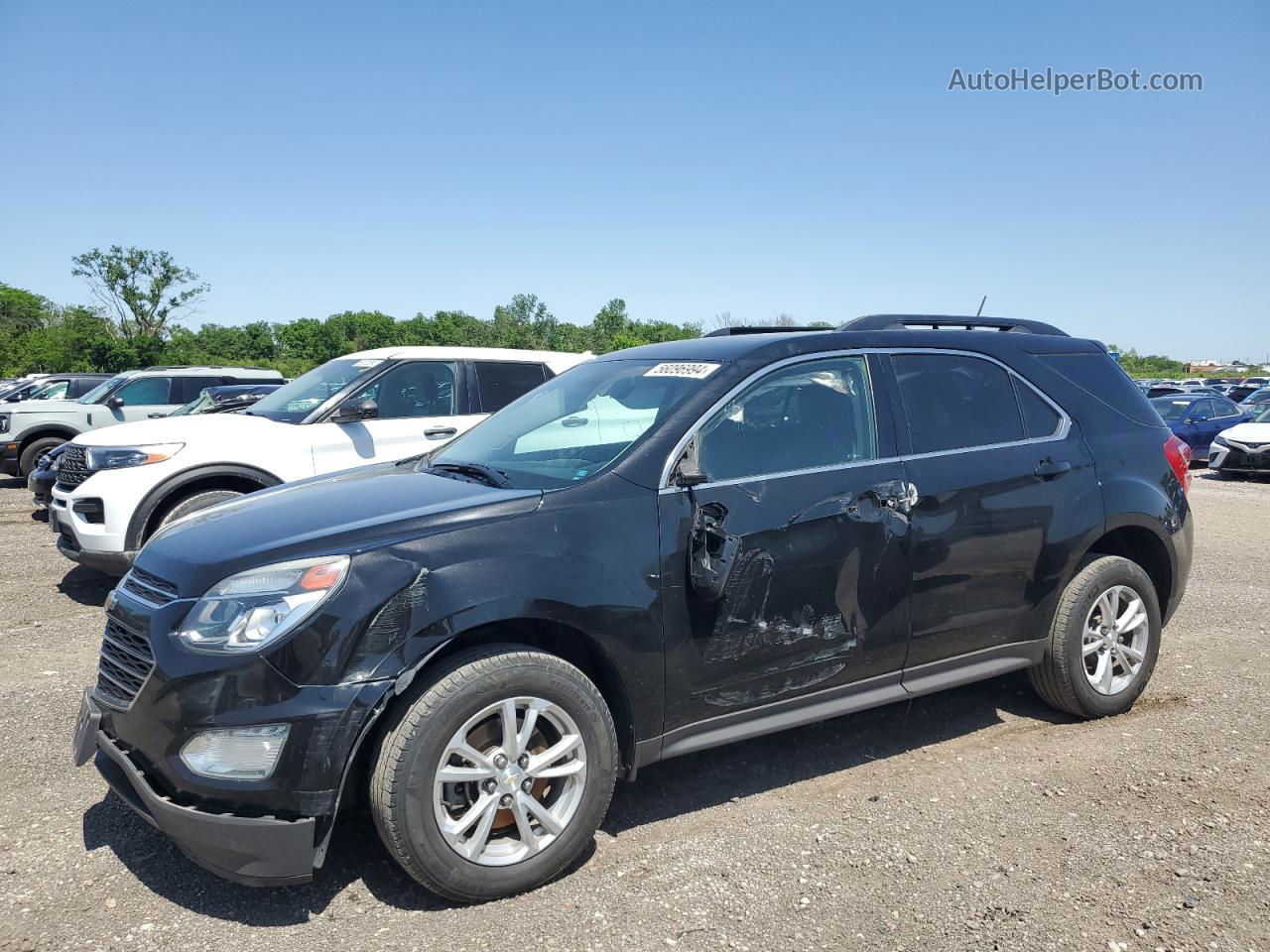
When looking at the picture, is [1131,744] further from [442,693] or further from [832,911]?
[442,693]

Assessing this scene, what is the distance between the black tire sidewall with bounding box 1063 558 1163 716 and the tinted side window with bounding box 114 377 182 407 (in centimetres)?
1426

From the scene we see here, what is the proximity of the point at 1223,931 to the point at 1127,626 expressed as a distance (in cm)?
192

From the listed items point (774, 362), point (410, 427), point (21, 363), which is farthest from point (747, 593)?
point (21, 363)

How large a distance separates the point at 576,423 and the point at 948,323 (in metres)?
1.98

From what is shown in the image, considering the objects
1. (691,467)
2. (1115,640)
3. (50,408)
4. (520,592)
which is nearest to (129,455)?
(520,592)

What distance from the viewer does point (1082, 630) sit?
4.35 m

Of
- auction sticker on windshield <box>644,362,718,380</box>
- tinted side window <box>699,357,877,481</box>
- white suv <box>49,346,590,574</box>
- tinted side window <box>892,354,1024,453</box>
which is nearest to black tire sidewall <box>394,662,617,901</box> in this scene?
tinted side window <box>699,357,877,481</box>

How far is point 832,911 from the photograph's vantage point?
2.98m

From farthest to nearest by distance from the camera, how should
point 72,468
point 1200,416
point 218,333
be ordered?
point 218,333 → point 1200,416 → point 72,468

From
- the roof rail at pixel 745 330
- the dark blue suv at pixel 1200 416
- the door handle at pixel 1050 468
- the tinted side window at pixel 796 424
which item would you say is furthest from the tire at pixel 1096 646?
the dark blue suv at pixel 1200 416

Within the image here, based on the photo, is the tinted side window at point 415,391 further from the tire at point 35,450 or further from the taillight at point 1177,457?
the tire at point 35,450

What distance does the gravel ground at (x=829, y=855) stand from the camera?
2.86m

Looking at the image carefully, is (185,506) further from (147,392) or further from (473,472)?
(147,392)

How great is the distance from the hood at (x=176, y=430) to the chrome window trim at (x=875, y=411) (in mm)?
4813
